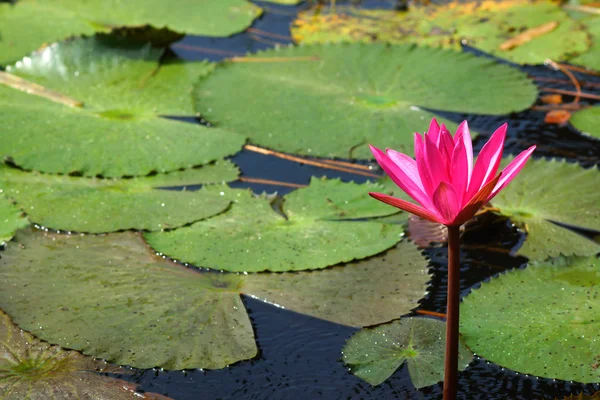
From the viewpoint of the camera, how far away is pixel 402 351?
1.88m

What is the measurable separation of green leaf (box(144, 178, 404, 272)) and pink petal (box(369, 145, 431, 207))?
0.82 meters

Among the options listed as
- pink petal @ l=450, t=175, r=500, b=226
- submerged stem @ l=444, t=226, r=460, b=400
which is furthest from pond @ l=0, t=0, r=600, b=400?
pink petal @ l=450, t=175, r=500, b=226

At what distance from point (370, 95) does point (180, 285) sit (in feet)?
4.71

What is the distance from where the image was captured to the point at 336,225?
7.96 feet

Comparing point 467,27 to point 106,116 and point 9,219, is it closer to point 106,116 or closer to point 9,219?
point 106,116

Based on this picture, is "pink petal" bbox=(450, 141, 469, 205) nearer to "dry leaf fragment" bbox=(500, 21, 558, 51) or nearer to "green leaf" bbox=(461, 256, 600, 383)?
"green leaf" bbox=(461, 256, 600, 383)

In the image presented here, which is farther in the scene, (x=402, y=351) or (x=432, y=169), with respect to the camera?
(x=402, y=351)

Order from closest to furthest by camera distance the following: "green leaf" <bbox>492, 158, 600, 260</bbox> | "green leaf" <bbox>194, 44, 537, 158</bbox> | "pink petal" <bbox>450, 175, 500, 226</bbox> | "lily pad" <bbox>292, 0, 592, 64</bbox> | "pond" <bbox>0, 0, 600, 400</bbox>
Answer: "pink petal" <bbox>450, 175, 500, 226</bbox> → "pond" <bbox>0, 0, 600, 400</bbox> → "green leaf" <bbox>492, 158, 600, 260</bbox> → "green leaf" <bbox>194, 44, 537, 158</bbox> → "lily pad" <bbox>292, 0, 592, 64</bbox>

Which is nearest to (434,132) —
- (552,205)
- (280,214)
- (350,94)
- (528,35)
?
(280,214)

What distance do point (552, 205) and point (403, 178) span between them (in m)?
1.26

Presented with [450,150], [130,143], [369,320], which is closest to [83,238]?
[130,143]

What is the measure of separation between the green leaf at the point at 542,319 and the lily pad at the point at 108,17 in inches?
94.4

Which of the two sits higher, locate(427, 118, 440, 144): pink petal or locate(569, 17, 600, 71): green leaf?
locate(427, 118, 440, 144): pink petal

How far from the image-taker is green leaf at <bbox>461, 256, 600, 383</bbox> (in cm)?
182
